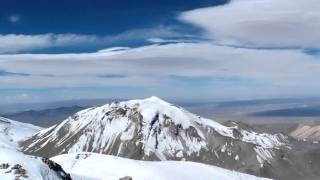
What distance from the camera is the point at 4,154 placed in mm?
131250

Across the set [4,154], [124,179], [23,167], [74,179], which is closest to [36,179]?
[23,167]

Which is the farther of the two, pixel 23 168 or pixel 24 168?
pixel 24 168

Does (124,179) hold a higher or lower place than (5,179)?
lower

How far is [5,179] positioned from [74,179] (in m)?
78.5

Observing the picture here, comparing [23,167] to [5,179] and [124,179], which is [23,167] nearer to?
[5,179]

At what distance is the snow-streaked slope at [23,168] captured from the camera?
402 ft

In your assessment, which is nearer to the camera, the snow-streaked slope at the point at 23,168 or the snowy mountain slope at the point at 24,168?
the snow-streaked slope at the point at 23,168

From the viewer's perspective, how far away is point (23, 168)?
12475 cm

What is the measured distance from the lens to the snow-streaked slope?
122 meters

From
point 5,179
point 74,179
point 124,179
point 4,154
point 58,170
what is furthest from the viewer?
point 74,179

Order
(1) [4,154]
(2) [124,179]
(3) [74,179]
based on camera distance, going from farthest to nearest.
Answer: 1. (3) [74,179]
2. (2) [124,179]
3. (1) [4,154]

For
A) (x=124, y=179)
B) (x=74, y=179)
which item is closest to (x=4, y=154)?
(x=124, y=179)

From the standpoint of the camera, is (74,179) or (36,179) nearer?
(36,179)

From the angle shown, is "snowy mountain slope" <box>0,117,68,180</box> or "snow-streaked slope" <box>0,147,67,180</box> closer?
"snow-streaked slope" <box>0,147,67,180</box>
